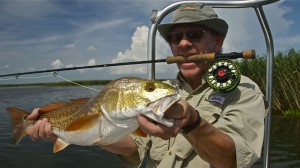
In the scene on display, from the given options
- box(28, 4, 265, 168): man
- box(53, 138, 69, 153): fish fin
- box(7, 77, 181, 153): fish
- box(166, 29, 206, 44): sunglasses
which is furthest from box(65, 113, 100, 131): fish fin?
box(166, 29, 206, 44): sunglasses

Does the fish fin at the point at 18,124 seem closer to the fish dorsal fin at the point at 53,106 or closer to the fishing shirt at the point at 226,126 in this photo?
the fish dorsal fin at the point at 53,106

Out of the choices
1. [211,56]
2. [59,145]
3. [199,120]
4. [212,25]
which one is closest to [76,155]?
[59,145]

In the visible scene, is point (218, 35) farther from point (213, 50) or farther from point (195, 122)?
point (195, 122)

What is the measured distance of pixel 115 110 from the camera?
2.45m

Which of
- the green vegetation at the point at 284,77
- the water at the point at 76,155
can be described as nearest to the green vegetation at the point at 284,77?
the green vegetation at the point at 284,77

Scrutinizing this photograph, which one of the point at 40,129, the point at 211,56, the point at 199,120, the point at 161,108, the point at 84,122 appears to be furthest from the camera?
the point at 40,129

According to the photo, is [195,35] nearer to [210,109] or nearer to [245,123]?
[210,109]

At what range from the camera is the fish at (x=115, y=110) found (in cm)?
216

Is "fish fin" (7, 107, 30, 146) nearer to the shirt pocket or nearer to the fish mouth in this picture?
the shirt pocket

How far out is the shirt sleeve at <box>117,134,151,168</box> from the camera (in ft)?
12.3

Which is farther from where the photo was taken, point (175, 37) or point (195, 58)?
point (175, 37)

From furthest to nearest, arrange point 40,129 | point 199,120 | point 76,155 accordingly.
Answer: point 76,155, point 40,129, point 199,120

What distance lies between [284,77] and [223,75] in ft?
51.3

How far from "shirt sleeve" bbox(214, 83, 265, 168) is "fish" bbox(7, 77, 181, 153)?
769mm
